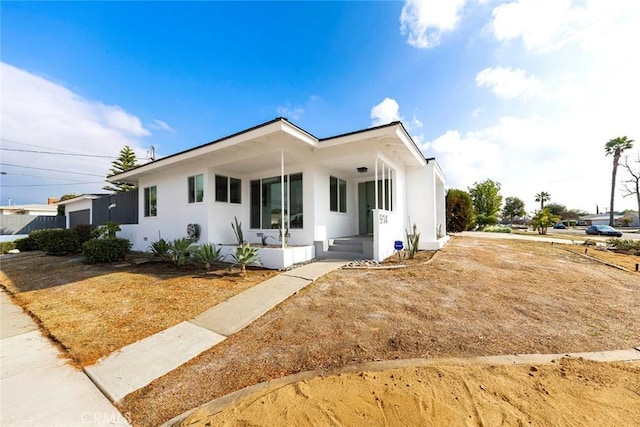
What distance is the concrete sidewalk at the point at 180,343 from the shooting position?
105 inches

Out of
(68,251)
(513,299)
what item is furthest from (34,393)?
(68,251)

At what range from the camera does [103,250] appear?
29.7 feet

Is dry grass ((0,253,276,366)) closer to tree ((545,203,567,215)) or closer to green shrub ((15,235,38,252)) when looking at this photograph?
green shrub ((15,235,38,252))

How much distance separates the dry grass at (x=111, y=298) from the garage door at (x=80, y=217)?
935 cm

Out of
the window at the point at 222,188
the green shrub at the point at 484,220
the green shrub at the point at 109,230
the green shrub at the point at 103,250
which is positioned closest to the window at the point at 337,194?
the window at the point at 222,188

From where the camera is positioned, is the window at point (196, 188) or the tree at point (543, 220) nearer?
the window at point (196, 188)

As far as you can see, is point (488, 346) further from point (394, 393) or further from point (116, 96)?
point (116, 96)

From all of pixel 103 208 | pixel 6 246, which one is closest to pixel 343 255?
pixel 103 208

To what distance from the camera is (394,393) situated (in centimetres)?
217

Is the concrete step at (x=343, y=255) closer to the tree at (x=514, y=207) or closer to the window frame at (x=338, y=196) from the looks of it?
the window frame at (x=338, y=196)

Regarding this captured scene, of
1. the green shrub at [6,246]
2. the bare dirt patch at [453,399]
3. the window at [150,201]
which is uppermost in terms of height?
the window at [150,201]

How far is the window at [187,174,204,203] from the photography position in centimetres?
938

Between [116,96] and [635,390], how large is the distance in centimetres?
2067

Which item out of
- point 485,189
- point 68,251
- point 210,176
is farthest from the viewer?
point 485,189
